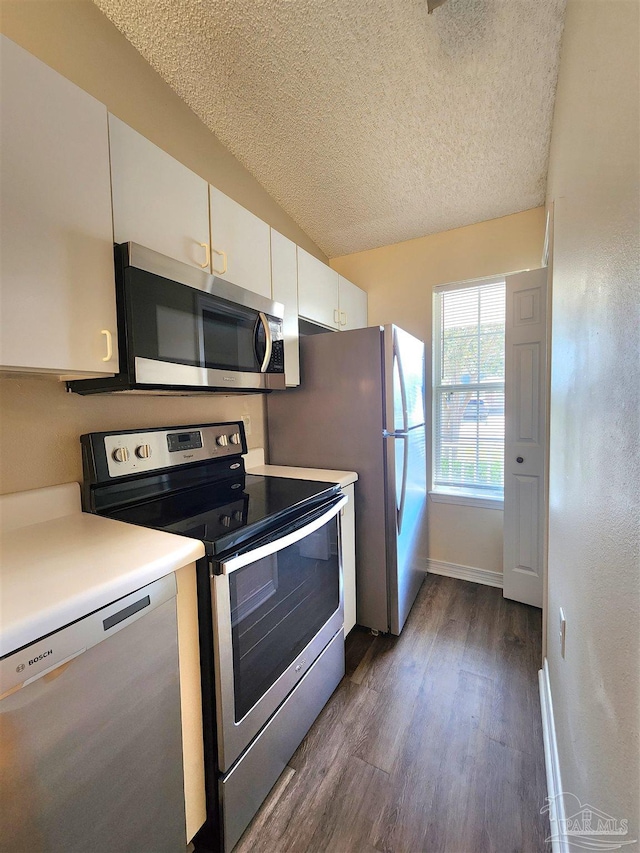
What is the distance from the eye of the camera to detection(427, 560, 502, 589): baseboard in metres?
2.50

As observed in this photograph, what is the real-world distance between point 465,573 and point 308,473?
157 centimetres

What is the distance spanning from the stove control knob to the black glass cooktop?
182 millimetres

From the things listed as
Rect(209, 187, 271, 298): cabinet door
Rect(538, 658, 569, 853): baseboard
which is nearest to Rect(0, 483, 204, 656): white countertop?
Rect(209, 187, 271, 298): cabinet door

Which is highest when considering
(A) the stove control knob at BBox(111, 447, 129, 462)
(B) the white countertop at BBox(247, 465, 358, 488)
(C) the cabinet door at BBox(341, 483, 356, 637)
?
(A) the stove control knob at BBox(111, 447, 129, 462)

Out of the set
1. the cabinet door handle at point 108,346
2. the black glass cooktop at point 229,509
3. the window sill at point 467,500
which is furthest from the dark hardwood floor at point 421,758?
the cabinet door handle at point 108,346

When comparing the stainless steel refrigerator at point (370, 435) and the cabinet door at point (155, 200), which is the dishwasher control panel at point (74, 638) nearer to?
the cabinet door at point (155, 200)

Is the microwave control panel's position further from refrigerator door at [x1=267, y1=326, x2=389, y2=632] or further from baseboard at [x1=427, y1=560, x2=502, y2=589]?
baseboard at [x1=427, y1=560, x2=502, y2=589]

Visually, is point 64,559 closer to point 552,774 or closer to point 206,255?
point 206,255

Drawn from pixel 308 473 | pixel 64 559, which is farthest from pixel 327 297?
pixel 64 559

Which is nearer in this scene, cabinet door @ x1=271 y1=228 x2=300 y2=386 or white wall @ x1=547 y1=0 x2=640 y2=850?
white wall @ x1=547 y1=0 x2=640 y2=850

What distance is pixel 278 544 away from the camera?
3.84 feet

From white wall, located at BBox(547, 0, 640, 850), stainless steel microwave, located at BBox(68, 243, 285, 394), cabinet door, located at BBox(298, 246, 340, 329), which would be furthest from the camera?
cabinet door, located at BBox(298, 246, 340, 329)

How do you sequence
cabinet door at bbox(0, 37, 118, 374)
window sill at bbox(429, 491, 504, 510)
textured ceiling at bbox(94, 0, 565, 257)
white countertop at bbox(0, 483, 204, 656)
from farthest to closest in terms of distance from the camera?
window sill at bbox(429, 491, 504, 510)
textured ceiling at bbox(94, 0, 565, 257)
cabinet door at bbox(0, 37, 118, 374)
white countertop at bbox(0, 483, 204, 656)

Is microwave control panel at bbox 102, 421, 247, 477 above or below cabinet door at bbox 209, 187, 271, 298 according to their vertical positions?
below
